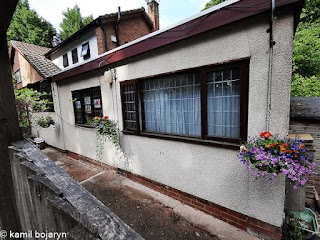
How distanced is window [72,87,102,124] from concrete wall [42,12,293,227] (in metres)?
1.18

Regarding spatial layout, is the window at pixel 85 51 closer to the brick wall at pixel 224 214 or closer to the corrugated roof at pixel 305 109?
the brick wall at pixel 224 214

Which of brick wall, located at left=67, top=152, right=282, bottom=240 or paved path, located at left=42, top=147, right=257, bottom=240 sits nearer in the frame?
brick wall, located at left=67, top=152, right=282, bottom=240

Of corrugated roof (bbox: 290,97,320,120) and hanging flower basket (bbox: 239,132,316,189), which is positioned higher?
corrugated roof (bbox: 290,97,320,120)

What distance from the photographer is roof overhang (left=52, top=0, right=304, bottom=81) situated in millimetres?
1942

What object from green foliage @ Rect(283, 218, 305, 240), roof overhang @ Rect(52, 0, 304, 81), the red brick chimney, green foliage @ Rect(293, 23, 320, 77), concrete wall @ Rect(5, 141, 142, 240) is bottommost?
green foliage @ Rect(283, 218, 305, 240)

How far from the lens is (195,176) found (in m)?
2.96

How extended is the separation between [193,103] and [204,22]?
1281 millimetres

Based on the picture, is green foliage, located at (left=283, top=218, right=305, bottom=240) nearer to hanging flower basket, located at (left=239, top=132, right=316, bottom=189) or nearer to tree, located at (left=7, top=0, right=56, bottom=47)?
hanging flower basket, located at (left=239, top=132, right=316, bottom=189)

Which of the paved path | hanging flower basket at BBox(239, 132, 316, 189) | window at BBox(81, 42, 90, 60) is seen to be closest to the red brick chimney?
Result: window at BBox(81, 42, 90, 60)

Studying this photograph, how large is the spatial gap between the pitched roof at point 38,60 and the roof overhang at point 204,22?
8.91 m

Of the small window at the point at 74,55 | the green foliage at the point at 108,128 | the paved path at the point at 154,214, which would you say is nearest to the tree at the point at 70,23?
the small window at the point at 74,55

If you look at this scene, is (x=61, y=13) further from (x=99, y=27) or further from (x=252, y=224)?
(x=252, y=224)

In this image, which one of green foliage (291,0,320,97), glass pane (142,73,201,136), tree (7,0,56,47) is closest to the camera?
glass pane (142,73,201,136)

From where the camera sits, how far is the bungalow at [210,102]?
2035 mm
